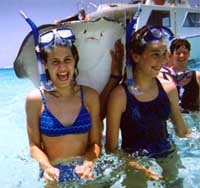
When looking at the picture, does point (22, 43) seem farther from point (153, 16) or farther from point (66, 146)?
point (153, 16)

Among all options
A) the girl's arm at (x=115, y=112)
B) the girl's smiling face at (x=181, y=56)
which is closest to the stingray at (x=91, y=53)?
the girl's arm at (x=115, y=112)

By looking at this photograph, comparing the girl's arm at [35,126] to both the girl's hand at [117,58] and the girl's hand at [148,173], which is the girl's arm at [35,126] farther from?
the girl's hand at [117,58]

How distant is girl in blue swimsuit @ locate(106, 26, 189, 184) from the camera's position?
3279 mm

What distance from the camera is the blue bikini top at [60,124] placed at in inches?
126

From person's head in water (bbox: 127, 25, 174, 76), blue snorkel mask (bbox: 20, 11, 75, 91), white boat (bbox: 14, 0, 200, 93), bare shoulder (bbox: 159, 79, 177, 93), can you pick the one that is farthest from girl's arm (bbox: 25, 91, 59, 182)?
bare shoulder (bbox: 159, 79, 177, 93)

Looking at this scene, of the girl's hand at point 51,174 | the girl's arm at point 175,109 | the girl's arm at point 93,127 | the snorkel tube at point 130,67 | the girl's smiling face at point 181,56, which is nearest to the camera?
the girl's hand at point 51,174

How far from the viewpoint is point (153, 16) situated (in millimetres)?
22641

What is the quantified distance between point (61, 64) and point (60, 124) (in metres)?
0.48

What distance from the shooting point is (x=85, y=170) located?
3.04 metres

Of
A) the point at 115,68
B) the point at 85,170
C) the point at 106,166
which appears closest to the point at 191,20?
the point at 115,68

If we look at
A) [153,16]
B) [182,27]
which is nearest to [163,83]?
[153,16]

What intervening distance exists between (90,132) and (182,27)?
22.7 m

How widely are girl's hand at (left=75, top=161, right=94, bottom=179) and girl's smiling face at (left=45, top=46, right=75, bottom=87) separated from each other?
650mm

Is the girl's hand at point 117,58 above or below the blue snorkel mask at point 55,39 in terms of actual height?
below
